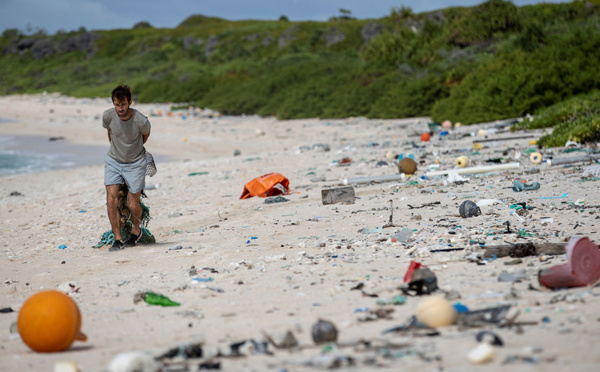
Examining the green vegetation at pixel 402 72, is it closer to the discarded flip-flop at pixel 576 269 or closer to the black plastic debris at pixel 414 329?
the discarded flip-flop at pixel 576 269

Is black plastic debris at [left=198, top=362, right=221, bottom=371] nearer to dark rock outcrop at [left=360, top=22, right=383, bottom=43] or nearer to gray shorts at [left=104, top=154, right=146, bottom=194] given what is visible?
gray shorts at [left=104, top=154, right=146, bottom=194]

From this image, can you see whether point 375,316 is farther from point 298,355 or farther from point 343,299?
point 298,355

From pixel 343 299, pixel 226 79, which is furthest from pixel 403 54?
pixel 343 299

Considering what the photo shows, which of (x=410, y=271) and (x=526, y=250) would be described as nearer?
(x=410, y=271)

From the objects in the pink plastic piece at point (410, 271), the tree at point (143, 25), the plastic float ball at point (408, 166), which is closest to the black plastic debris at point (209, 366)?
the pink plastic piece at point (410, 271)

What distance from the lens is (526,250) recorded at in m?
4.14

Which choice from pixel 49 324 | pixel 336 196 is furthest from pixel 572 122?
pixel 49 324

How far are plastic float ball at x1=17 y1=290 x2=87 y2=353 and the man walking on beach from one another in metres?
2.82

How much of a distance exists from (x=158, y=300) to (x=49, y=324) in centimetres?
86

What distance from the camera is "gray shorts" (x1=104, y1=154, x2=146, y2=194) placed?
5.84 meters

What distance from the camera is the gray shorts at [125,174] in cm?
584

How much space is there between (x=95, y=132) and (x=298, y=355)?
835 inches

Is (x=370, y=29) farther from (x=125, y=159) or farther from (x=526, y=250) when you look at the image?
(x=526, y=250)

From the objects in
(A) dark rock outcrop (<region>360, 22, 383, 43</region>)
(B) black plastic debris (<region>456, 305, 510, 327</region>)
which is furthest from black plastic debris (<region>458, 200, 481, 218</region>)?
(A) dark rock outcrop (<region>360, 22, 383, 43</region>)
